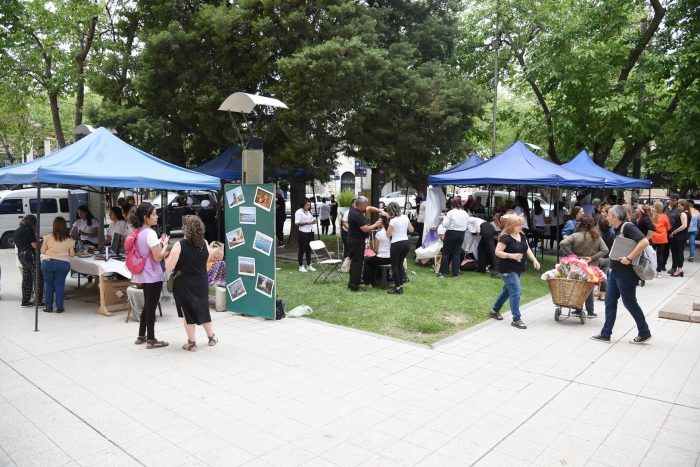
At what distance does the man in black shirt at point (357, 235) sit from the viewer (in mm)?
9758

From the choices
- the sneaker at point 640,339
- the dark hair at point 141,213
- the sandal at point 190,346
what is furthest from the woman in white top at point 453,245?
the dark hair at point 141,213

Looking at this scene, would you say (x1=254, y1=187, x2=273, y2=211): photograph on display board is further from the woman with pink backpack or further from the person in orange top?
the person in orange top

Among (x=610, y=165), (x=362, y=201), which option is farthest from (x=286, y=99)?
(x=610, y=165)

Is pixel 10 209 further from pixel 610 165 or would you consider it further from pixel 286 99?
pixel 610 165

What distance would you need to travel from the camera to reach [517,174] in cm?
1300

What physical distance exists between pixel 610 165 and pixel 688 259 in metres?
25.3

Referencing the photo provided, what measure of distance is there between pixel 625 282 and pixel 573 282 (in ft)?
3.47

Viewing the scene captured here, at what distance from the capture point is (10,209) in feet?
55.2

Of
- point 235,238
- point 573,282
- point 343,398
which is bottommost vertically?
point 343,398

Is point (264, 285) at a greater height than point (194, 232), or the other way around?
point (194, 232)

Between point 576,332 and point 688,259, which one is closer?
point 576,332

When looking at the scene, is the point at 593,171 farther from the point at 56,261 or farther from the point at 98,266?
the point at 56,261

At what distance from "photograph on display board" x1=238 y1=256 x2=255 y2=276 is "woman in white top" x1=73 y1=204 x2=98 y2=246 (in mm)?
4855

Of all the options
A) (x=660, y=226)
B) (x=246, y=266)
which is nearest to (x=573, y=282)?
(x=246, y=266)
